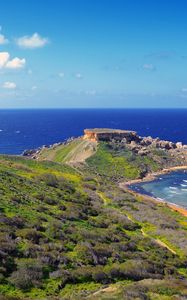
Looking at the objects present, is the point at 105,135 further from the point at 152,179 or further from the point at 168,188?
the point at 168,188

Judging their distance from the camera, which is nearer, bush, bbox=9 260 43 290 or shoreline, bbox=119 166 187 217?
bush, bbox=9 260 43 290

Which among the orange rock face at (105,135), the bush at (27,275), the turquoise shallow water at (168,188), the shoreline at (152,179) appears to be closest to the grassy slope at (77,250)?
the bush at (27,275)

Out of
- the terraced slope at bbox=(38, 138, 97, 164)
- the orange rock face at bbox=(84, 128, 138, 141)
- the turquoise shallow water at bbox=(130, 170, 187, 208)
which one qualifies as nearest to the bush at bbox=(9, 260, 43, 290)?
the turquoise shallow water at bbox=(130, 170, 187, 208)

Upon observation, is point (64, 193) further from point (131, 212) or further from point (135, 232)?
point (135, 232)

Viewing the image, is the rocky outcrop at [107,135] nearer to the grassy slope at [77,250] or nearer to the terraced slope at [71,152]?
the terraced slope at [71,152]

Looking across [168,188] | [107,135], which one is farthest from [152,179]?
[107,135]

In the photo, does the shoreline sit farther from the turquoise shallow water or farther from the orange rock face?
the orange rock face
